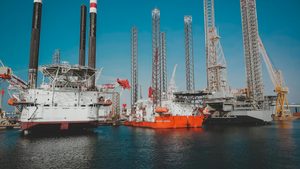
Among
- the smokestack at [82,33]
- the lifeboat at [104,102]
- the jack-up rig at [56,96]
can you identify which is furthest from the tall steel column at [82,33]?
the lifeboat at [104,102]

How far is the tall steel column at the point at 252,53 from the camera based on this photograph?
2122 inches

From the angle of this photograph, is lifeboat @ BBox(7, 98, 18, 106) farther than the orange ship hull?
No

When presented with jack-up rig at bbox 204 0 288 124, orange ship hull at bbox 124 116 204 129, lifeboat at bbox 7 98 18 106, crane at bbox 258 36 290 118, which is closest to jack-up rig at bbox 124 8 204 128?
orange ship hull at bbox 124 116 204 129

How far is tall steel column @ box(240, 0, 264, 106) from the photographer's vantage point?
53906mm

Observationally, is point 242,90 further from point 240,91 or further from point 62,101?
point 62,101

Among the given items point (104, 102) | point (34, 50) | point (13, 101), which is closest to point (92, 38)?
point (34, 50)

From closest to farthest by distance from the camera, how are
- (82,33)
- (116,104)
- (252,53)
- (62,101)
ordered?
(62,101) < (82,33) < (252,53) < (116,104)

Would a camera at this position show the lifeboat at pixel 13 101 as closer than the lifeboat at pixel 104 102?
Yes

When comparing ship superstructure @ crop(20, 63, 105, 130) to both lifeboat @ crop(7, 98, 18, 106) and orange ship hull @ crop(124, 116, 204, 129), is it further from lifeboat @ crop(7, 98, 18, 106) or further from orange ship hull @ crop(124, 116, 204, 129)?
orange ship hull @ crop(124, 116, 204, 129)

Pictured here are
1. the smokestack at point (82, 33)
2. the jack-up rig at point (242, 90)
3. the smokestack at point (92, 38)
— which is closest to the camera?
the smokestack at point (92, 38)

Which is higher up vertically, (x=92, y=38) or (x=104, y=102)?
(x=92, y=38)

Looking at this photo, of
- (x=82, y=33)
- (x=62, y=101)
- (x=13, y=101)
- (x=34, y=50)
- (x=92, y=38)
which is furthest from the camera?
(x=82, y=33)

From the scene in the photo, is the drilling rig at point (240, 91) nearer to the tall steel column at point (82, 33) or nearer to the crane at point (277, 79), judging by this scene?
the crane at point (277, 79)

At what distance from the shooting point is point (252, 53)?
54.0 meters
